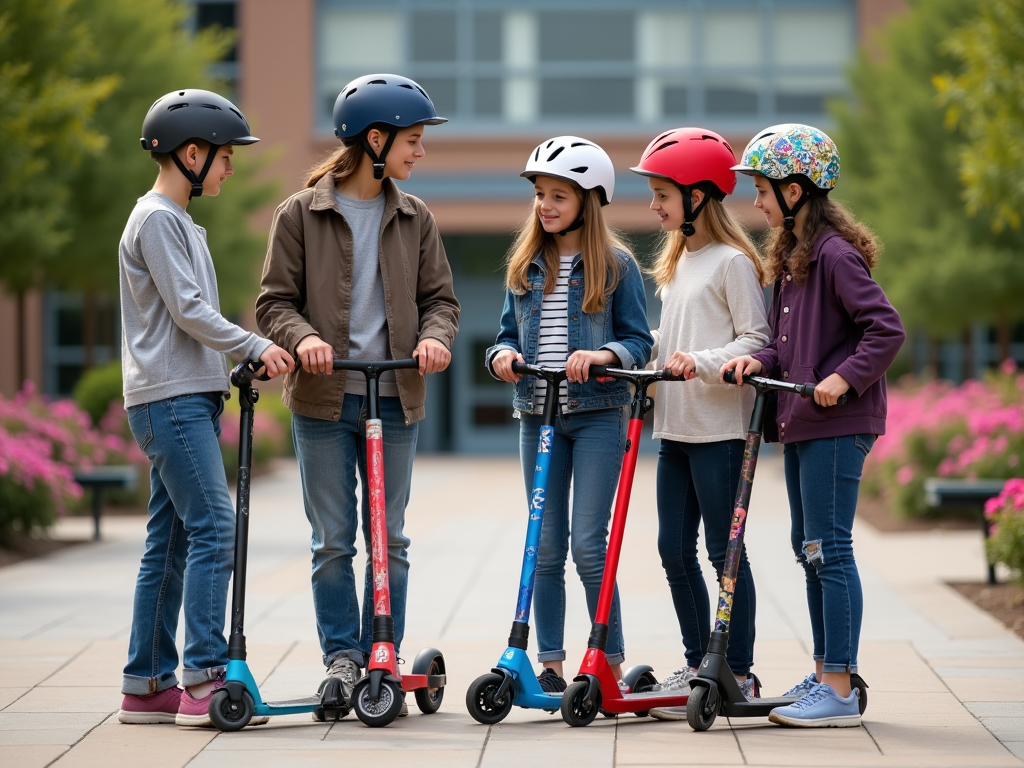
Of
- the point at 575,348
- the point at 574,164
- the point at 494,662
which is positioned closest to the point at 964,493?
the point at 494,662

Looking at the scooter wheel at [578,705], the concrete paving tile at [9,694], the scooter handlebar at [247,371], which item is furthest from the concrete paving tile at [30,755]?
the scooter wheel at [578,705]

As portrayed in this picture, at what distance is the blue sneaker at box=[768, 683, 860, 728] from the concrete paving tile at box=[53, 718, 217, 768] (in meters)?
1.92

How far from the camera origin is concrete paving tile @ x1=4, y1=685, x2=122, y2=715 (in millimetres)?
5500

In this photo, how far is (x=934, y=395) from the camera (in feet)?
53.4

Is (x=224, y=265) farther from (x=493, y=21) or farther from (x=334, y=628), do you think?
(x=334, y=628)

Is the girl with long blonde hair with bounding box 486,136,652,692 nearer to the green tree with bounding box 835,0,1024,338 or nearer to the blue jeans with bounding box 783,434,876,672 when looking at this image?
the blue jeans with bounding box 783,434,876,672

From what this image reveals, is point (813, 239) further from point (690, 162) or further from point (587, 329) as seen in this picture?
point (587, 329)

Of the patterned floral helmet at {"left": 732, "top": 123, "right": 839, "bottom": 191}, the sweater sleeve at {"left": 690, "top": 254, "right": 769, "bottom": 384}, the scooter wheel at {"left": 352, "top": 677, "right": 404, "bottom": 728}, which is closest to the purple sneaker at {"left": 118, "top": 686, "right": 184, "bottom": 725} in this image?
the scooter wheel at {"left": 352, "top": 677, "right": 404, "bottom": 728}

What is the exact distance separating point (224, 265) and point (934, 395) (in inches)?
425

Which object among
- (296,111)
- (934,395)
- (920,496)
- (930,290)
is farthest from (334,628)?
(296,111)

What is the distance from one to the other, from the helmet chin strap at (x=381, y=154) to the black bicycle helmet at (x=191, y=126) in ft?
1.28

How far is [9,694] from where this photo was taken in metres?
5.80

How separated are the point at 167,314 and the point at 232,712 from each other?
137 centimetres

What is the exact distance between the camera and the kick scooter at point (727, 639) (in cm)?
498
